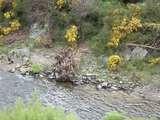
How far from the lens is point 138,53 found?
17.8 metres

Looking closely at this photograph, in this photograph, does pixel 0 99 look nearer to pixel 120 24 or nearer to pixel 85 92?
pixel 85 92

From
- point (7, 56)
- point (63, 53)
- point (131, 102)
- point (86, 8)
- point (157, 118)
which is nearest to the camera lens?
point (157, 118)

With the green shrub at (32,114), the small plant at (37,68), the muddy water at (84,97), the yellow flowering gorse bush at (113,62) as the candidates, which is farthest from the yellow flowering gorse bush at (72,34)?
the green shrub at (32,114)

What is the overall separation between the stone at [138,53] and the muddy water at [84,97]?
6.89 ft

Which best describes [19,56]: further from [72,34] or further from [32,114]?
[32,114]

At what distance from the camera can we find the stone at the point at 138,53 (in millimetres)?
17625

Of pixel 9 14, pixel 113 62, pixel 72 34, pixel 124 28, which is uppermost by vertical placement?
pixel 9 14

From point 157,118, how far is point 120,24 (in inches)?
223

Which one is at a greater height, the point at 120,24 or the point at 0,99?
the point at 120,24

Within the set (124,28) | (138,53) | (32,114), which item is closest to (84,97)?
(138,53)

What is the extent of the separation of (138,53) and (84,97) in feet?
12.8

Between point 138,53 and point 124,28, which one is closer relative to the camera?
point 138,53

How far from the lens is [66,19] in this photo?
65.0 feet

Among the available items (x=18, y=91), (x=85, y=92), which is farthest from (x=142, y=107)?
(x=18, y=91)
